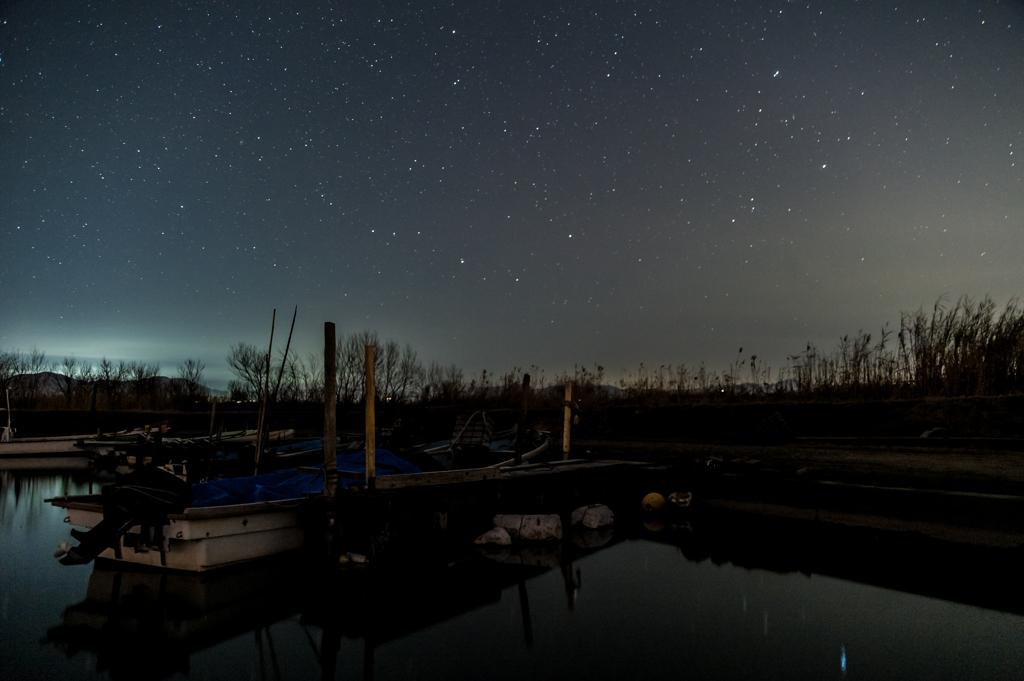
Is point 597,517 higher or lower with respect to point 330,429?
lower

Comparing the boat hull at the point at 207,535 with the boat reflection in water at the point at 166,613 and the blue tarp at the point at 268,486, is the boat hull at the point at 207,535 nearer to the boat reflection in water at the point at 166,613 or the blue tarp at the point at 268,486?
the boat reflection in water at the point at 166,613

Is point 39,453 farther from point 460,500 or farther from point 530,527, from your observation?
point 530,527

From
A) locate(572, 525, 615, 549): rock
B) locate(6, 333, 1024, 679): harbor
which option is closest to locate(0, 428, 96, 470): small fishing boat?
locate(6, 333, 1024, 679): harbor

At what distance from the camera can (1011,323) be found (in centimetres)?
1767

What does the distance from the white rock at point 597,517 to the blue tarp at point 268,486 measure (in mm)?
3463

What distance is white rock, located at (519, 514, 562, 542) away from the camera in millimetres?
10344

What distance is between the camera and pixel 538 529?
34.1 ft

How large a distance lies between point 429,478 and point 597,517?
3612 mm

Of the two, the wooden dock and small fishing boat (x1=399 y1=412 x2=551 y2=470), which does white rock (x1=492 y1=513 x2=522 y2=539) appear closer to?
the wooden dock

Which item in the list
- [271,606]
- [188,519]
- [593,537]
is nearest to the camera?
[271,606]

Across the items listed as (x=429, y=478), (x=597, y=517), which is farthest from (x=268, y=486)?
(x=597, y=517)

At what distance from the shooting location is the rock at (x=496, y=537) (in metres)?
10.0

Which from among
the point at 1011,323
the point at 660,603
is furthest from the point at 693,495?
the point at 1011,323

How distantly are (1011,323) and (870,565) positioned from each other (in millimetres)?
13715
